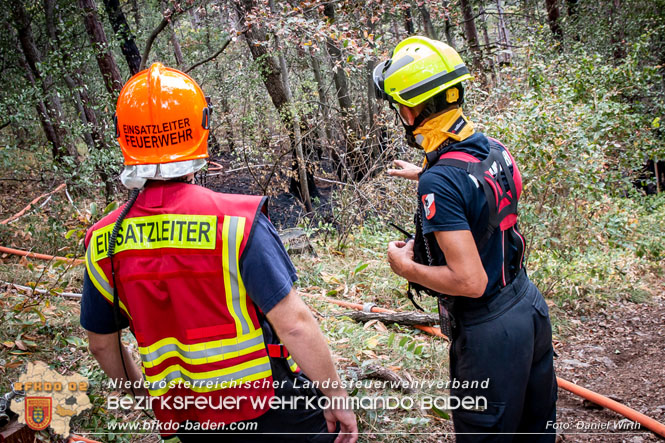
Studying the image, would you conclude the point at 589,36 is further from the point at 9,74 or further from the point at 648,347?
the point at 9,74

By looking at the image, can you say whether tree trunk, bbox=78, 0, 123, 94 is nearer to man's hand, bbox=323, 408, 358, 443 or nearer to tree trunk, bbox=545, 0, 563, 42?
man's hand, bbox=323, 408, 358, 443

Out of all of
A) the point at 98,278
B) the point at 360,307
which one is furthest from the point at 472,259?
the point at 360,307

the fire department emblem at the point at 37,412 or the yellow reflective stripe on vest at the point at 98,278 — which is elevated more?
the yellow reflective stripe on vest at the point at 98,278

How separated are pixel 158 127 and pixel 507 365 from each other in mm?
1652

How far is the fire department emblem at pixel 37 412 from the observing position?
88.8 inches

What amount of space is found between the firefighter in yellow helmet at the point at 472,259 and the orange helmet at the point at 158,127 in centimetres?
94

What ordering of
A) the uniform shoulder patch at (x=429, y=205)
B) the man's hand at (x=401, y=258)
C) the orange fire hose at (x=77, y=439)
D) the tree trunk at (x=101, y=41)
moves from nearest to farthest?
the uniform shoulder patch at (x=429, y=205) < the man's hand at (x=401, y=258) < the orange fire hose at (x=77, y=439) < the tree trunk at (x=101, y=41)

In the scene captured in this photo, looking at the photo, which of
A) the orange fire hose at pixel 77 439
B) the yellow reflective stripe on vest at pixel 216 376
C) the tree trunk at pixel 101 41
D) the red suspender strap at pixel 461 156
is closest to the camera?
the yellow reflective stripe on vest at pixel 216 376

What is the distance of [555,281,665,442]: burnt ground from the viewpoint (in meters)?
3.37

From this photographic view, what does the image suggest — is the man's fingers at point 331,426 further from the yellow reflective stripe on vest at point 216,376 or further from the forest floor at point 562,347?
the forest floor at point 562,347

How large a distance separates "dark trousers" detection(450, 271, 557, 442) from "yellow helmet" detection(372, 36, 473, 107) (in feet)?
3.03

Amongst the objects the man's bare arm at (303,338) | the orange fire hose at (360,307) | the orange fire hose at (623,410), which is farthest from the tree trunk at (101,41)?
the orange fire hose at (623,410)

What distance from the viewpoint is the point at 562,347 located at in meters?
4.80

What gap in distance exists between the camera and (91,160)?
7227 mm
